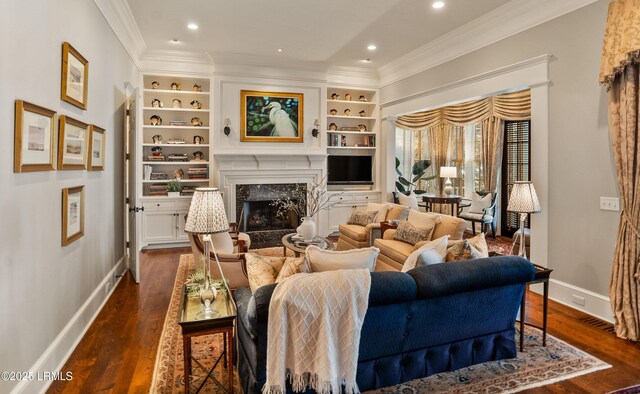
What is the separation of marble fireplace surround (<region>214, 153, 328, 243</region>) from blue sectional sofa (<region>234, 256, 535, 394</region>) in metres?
4.15

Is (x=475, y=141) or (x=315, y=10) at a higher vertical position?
(x=315, y=10)

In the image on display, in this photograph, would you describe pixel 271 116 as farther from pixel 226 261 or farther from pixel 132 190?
pixel 226 261

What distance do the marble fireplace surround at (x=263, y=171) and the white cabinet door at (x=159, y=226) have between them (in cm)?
95

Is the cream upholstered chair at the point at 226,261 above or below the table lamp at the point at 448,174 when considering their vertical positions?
below

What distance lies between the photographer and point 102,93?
3766 millimetres

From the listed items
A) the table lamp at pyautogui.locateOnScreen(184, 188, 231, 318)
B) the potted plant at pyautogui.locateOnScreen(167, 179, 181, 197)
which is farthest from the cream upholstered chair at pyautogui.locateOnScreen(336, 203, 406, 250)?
the table lamp at pyautogui.locateOnScreen(184, 188, 231, 318)

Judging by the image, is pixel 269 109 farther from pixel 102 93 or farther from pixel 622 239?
pixel 622 239

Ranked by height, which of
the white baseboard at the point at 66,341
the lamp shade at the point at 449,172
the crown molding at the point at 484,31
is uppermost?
the crown molding at the point at 484,31

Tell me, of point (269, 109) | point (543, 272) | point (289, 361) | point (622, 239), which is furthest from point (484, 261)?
point (269, 109)

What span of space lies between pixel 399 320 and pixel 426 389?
534 mm

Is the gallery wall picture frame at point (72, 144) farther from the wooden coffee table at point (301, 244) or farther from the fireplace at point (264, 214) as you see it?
the fireplace at point (264, 214)

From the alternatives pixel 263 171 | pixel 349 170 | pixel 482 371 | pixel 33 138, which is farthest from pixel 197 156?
pixel 482 371

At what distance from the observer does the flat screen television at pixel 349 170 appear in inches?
292

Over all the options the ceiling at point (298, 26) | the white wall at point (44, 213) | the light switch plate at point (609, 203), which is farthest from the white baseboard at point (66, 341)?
the light switch plate at point (609, 203)
